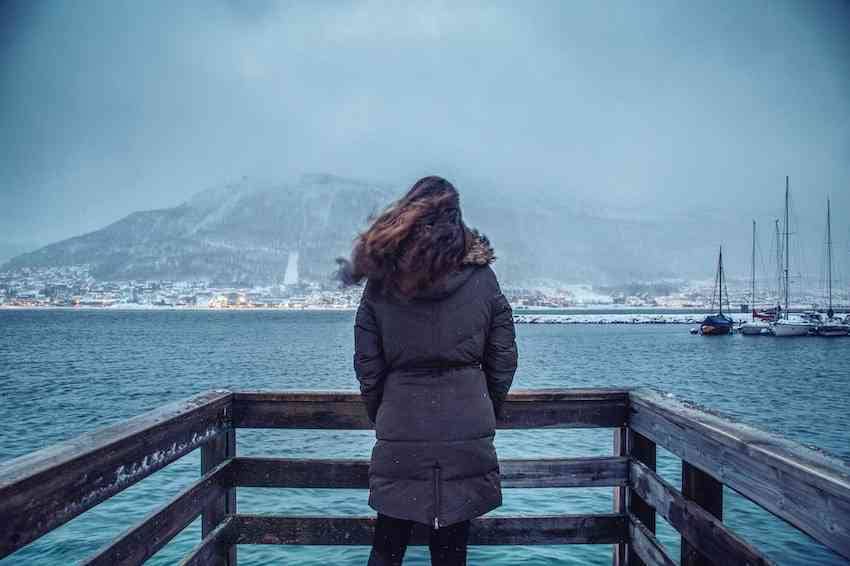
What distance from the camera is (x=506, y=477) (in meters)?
3.97

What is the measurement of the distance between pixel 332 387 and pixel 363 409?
33688 millimetres

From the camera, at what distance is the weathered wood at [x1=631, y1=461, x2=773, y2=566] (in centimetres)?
261

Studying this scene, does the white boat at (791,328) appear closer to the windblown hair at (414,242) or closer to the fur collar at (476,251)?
the fur collar at (476,251)

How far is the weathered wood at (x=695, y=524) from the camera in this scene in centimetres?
261

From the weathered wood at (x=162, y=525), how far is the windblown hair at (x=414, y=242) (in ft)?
5.19

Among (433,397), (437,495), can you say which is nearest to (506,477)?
(437,495)

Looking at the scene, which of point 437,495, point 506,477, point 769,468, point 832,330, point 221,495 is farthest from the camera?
point 832,330

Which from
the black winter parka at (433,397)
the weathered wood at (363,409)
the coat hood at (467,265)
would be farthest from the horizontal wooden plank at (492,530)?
the coat hood at (467,265)

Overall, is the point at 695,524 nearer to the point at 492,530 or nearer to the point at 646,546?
the point at 646,546

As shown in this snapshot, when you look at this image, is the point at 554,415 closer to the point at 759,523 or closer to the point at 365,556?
the point at 365,556

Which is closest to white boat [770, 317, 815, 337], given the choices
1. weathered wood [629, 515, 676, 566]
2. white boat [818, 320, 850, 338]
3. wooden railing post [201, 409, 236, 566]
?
white boat [818, 320, 850, 338]

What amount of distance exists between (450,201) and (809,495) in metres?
1.89

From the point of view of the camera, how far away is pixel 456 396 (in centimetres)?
279

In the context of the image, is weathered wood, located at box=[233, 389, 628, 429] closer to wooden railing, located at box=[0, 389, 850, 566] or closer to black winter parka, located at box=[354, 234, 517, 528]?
wooden railing, located at box=[0, 389, 850, 566]
